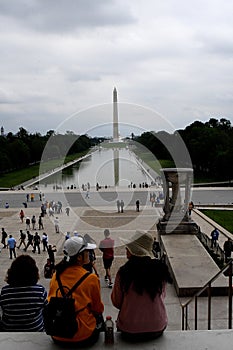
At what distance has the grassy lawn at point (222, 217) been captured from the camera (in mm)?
23927

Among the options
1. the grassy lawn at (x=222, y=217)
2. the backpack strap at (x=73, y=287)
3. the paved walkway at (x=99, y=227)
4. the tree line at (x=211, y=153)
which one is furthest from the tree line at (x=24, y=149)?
the backpack strap at (x=73, y=287)

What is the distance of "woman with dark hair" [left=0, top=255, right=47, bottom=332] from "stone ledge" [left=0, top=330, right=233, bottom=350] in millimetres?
384

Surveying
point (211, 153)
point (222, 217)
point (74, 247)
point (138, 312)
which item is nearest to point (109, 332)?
point (138, 312)

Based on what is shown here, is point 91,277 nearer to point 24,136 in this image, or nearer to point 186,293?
point 186,293

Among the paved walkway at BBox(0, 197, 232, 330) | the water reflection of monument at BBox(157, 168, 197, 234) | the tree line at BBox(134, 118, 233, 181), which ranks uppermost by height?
the tree line at BBox(134, 118, 233, 181)

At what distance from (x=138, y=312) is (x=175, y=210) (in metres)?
15.6

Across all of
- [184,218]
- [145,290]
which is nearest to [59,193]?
[184,218]

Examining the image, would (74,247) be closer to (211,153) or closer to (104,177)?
(211,153)

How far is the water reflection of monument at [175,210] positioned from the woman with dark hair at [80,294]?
47.4 ft

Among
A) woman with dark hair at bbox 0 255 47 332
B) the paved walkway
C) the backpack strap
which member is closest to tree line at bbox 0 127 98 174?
the paved walkway

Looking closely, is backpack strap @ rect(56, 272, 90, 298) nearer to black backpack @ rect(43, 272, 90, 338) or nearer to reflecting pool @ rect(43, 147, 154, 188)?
black backpack @ rect(43, 272, 90, 338)

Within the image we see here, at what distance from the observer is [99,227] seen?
24922mm

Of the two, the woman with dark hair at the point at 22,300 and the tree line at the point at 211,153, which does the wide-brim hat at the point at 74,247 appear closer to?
the woman with dark hair at the point at 22,300

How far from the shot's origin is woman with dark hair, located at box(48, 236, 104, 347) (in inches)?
136
